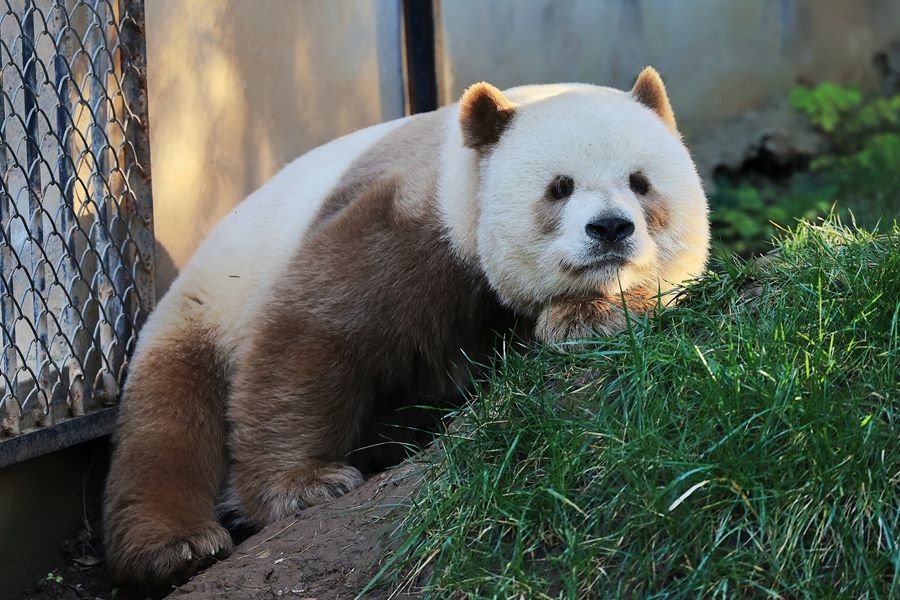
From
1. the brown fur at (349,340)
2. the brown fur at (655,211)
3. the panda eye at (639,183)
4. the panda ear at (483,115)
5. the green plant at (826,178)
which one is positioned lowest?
the green plant at (826,178)

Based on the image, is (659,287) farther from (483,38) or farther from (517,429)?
(483,38)

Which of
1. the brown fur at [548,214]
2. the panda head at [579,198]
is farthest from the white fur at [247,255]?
the brown fur at [548,214]

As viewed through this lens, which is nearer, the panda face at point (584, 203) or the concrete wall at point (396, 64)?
the panda face at point (584, 203)

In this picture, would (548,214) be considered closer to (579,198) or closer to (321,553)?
(579,198)

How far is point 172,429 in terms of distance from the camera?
4.99 meters

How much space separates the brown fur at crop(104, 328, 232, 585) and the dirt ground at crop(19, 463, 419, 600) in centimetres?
29

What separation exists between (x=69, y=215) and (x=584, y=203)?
8.16ft

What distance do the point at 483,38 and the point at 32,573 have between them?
15.9 feet

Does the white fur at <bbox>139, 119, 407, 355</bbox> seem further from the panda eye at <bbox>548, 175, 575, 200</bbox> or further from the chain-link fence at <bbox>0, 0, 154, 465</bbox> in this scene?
the panda eye at <bbox>548, 175, 575, 200</bbox>

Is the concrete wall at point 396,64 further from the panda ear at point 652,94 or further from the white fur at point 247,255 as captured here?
the panda ear at point 652,94

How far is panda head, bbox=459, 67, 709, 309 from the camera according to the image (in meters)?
4.20

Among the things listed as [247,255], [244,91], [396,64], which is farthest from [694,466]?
[396,64]

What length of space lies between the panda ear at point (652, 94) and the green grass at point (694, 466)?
102 cm

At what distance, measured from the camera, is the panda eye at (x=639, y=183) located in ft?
14.2
